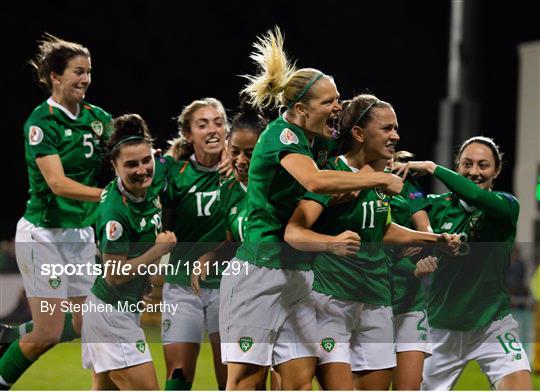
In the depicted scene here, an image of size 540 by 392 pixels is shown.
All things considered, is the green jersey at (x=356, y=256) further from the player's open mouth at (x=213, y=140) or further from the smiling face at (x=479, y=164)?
the player's open mouth at (x=213, y=140)

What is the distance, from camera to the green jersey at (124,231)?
195 inches

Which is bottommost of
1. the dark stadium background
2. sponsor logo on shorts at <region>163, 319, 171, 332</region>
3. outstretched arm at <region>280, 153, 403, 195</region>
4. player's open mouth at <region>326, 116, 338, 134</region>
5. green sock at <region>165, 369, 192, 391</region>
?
green sock at <region>165, 369, 192, 391</region>

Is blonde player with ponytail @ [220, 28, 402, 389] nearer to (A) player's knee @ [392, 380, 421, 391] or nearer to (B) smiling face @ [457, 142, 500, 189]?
(A) player's knee @ [392, 380, 421, 391]

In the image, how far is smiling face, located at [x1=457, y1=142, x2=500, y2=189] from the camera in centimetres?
510

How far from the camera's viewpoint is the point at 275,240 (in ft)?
14.4

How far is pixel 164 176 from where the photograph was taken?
553 centimetres

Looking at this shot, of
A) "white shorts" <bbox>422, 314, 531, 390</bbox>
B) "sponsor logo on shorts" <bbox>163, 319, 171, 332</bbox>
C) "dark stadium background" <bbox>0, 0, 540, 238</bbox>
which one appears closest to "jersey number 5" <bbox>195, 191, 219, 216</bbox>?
"sponsor logo on shorts" <bbox>163, 319, 171, 332</bbox>

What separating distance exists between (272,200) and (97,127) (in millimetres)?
1740

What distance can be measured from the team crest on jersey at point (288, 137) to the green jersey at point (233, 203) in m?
1.00

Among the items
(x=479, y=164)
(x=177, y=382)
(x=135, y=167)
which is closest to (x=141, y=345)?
(x=177, y=382)

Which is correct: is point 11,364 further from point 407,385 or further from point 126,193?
point 407,385

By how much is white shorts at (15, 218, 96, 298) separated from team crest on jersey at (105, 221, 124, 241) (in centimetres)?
87

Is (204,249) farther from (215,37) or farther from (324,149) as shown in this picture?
(215,37)

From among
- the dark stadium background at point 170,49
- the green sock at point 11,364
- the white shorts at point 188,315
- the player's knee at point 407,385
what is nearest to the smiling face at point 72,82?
the white shorts at point 188,315
